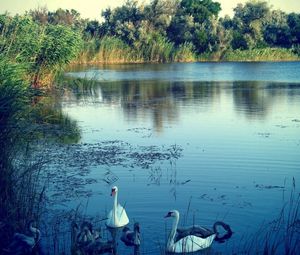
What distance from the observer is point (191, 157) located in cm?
1174

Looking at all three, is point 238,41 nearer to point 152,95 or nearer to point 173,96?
point 152,95

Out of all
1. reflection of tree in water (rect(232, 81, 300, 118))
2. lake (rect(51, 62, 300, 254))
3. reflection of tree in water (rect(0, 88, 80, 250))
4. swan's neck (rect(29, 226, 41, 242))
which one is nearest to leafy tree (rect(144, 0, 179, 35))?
reflection of tree in water (rect(232, 81, 300, 118))

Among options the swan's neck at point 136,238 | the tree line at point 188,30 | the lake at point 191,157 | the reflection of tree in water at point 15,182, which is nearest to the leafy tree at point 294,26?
the tree line at point 188,30

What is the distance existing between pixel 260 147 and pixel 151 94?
13.3 meters

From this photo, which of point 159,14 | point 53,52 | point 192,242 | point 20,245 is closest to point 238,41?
point 159,14

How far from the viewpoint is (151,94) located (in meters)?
25.5

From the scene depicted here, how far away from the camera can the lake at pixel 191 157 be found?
8375 millimetres

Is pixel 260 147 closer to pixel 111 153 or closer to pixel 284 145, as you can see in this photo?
pixel 284 145

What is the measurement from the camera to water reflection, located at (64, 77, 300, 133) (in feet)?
62.2

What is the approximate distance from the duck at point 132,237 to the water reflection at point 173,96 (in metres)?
7.99

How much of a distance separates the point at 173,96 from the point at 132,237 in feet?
57.7

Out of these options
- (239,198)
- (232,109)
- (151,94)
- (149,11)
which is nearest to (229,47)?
(149,11)

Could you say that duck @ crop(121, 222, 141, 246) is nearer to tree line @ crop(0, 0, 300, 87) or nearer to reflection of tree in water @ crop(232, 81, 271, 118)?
reflection of tree in water @ crop(232, 81, 271, 118)

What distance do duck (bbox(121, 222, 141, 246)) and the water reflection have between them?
26.2ft
